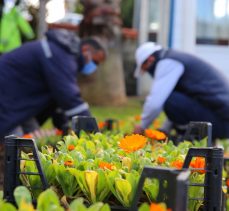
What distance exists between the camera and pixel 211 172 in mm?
2303

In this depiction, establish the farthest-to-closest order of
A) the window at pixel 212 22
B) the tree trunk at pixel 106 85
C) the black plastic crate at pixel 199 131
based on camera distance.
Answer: the tree trunk at pixel 106 85
the window at pixel 212 22
the black plastic crate at pixel 199 131

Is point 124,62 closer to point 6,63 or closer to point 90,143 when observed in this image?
point 6,63

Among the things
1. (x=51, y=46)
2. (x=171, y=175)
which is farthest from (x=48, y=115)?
(x=171, y=175)

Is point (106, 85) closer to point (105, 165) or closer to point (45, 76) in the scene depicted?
point (45, 76)

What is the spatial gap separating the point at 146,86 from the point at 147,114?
10.2 metres

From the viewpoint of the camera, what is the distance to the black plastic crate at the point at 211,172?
89.9 inches

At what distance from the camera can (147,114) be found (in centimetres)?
548

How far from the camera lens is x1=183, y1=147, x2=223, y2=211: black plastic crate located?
2.28 metres

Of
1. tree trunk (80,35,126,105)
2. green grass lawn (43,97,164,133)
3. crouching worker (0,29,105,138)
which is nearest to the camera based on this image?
crouching worker (0,29,105,138)

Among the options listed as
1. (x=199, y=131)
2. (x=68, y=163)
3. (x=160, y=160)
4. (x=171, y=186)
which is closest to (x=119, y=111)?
(x=199, y=131)

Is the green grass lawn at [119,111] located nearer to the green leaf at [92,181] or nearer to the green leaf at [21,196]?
the green leaf at [92,181]

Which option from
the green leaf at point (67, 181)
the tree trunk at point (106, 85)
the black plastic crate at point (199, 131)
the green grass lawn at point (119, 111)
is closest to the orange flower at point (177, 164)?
the green leaf at point (67, 181)

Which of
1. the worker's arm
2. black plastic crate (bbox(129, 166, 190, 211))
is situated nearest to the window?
the worker's arm

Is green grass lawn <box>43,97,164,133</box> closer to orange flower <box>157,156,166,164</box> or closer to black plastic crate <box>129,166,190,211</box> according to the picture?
orange flower <box>157,156,166,164</box>
